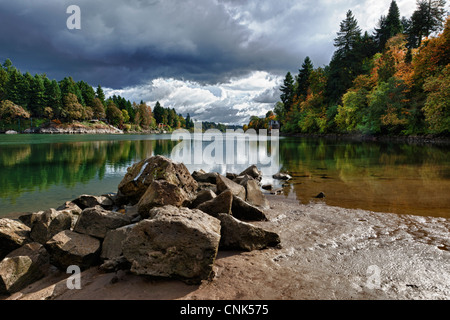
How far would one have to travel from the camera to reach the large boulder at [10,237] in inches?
207

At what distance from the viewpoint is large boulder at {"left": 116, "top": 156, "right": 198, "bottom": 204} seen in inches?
336

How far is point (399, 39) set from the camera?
51.9 m

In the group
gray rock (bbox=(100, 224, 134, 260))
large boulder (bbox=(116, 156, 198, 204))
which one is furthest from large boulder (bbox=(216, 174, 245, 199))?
gray rock (bbox=(100, 224, 134, 260))

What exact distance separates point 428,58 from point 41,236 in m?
44.0

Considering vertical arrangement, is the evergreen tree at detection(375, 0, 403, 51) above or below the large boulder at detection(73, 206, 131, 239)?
above

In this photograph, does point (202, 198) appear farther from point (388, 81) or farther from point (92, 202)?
point (388, 81)

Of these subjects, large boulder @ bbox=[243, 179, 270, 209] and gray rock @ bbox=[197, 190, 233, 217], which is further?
large boulder @ bbox=[243, 179, 270, 209]

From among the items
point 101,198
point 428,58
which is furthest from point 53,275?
point 428,58

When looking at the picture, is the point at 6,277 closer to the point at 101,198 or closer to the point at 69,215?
the point at 69,215

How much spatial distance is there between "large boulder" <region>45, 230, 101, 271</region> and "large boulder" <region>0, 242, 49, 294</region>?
0.30 m

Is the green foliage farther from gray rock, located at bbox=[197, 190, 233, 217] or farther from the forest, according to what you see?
gray rock, located at bbox=[197, 190, 233, 217]

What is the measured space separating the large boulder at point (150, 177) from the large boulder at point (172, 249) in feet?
14.2

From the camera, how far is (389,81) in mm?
40062

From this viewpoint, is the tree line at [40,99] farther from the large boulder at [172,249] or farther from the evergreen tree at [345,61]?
the large boulder at [172,249]
